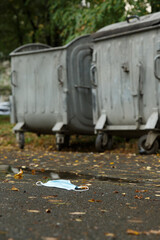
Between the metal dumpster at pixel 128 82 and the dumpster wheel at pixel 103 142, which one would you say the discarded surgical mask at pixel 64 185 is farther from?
the dumpster wheel at pixel 103 142

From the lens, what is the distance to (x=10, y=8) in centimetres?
1950

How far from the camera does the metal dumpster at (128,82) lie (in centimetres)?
824

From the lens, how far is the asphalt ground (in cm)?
302

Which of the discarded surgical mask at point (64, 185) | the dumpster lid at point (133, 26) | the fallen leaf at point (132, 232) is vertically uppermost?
the dumpster lid at point (133, 26)

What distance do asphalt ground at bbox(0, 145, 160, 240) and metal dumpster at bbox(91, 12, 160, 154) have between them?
162 cm

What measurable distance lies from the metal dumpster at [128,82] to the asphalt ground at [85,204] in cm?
162

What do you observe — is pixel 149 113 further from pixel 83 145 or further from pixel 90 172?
pixel 83 145

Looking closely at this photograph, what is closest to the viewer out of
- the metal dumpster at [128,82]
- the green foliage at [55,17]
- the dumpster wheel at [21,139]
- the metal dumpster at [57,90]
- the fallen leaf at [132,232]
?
the fallen leaf at [132,232]

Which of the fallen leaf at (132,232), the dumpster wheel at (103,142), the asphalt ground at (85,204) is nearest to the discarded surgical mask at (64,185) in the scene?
the asphalt ground at (85,204)

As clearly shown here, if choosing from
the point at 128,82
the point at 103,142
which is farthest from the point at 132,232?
the point at 103,142

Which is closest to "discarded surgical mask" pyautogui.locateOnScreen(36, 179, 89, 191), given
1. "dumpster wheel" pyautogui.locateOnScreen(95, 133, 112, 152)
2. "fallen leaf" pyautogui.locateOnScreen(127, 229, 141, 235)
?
"fallen leaf" pyautogui.locateOnScreen(127, 229, 141, 235)

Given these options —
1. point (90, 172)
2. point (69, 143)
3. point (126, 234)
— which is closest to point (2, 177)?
point (90, 172)

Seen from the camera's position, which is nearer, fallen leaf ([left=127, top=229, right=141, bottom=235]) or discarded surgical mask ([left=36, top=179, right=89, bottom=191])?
fallen leaf ([left=127, top=229, right=141, bottom=235])

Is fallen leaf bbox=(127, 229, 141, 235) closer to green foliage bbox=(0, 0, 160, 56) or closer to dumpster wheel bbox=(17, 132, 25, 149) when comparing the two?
dumpster wheel bbox=(17, 132, 25, 149)
